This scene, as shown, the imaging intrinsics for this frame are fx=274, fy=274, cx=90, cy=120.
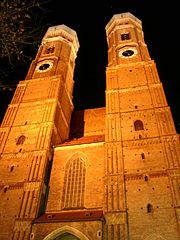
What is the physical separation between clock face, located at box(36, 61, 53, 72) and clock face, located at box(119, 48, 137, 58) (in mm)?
8548

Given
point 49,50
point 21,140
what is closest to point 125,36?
point 49,50

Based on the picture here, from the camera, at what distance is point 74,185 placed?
2098 centimetres

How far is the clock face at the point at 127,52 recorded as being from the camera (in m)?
31.5

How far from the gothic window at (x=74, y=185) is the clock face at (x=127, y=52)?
48.3ft

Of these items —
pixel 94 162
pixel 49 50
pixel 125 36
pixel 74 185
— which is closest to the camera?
pixel 74 185

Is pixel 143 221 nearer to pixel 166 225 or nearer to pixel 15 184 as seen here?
pixel 166 225

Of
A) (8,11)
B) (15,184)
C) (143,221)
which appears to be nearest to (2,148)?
(15,184)

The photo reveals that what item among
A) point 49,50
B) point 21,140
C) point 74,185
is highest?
point 49,50

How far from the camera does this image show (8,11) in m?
8.95

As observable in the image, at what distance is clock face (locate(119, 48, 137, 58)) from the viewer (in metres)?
31.5

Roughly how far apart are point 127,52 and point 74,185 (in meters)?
17.9

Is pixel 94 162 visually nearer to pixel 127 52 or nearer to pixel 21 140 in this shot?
pixel 21 140

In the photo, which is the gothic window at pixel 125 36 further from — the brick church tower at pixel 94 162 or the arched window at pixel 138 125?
the arched window at pixel 138 125

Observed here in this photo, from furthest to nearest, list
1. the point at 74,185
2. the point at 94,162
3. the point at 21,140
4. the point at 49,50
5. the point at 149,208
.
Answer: the point at 49,50
the point at 21,140
the point at 94,162
the point at 74,185
the point at 149,208
